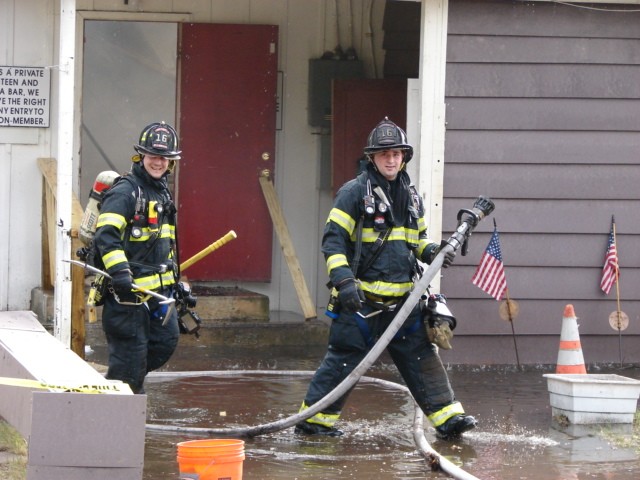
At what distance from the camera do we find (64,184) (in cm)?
834

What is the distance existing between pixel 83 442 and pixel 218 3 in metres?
6.62

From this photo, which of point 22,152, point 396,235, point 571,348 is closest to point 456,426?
point 396,235

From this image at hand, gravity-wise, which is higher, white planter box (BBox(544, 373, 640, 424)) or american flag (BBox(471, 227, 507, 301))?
american flag (BBox(471, 227, 507, 301))

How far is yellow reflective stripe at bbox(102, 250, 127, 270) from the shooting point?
6496 mm

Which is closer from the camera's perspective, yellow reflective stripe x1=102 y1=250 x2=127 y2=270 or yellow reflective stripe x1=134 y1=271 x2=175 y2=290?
yellow reflective stripe x1=102 y1=250 x2=127 y2=270

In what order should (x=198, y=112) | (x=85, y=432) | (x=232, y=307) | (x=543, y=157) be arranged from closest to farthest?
(x=85, y=432), (x=543, y=157), (x=232, y=307), (x=198, y=112)

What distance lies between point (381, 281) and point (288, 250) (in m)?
3.66

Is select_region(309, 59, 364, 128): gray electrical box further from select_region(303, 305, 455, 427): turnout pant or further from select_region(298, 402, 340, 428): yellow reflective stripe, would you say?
select_region(298, 402, 340, 428): yellow reflective stripe

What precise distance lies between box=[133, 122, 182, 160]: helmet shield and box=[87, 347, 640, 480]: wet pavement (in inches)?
62.8

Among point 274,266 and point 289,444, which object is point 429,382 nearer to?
point 289,444

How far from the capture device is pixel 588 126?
9398 millimetres

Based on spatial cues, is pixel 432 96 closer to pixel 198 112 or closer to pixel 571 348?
pixel 571 348

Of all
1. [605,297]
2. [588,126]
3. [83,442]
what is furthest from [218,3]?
[83,442]

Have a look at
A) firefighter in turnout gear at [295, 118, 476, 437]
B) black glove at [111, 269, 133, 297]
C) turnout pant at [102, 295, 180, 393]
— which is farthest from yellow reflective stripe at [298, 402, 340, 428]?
black glove at [111, 269, 133, 297]
